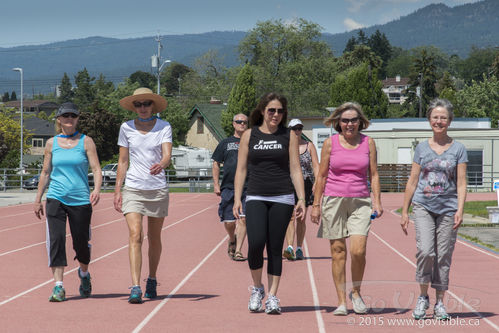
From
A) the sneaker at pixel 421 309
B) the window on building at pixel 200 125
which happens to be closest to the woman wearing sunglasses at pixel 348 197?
the sneaker at pixel 421 309

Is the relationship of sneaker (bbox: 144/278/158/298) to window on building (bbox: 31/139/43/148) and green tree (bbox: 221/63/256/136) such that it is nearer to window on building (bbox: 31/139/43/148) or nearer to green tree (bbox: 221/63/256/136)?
green tree (bbox: 221/63/256/136)

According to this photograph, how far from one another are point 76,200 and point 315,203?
2349mm

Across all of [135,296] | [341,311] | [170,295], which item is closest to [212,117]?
[170,295]

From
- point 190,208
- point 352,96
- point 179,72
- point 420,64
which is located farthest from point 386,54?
point 190,208

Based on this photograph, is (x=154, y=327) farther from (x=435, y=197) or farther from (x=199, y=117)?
(x=199, y=117)

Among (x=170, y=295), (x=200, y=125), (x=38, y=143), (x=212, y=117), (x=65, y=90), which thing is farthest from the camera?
(x=65, y=90)

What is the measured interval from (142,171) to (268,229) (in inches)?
56.2

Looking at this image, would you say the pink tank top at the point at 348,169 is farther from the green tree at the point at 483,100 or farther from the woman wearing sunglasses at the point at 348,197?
the green tree at the point at 483,100

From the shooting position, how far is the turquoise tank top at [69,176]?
802 cm

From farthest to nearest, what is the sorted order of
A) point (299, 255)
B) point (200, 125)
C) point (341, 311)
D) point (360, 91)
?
point (200, 125) → point (360, 91) → point (299, 255) → point (341, 311)

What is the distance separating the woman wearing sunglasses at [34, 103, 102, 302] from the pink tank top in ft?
7.59

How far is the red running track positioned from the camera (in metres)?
6.86

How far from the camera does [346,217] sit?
7.36 metres

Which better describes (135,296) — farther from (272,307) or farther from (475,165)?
(475,165)
